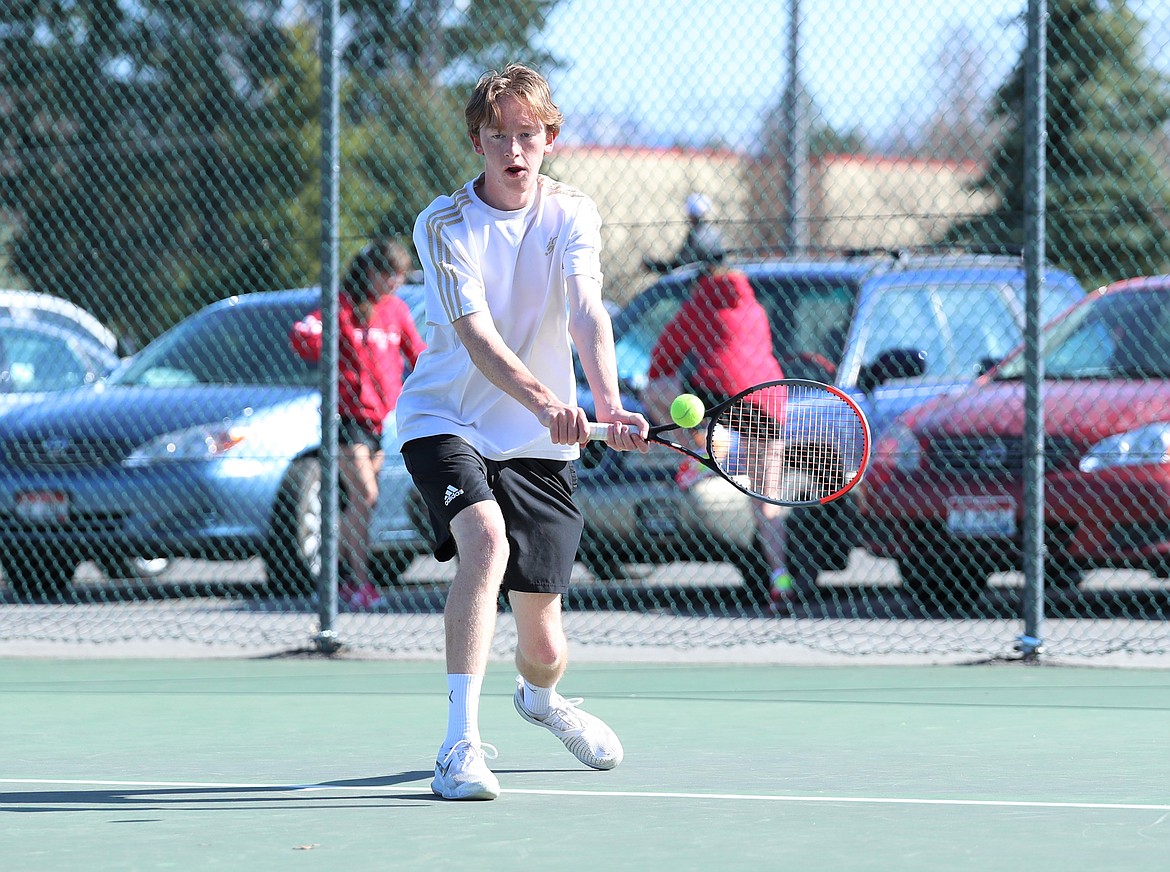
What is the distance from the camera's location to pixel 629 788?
5258 millimetres

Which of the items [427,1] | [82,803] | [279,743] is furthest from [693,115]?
[82,803]

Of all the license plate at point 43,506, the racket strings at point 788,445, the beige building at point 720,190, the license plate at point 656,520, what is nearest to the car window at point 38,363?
the license plate at point 43,506

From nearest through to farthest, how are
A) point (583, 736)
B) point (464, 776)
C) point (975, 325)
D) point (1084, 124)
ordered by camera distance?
1. point (464, 776)
2. point (583, 736)
3. point (975, 325)
4. point (1084, 124)

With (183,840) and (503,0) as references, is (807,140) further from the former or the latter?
(183,840)

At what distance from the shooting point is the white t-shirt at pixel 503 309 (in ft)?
17.4

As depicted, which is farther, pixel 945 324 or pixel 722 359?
pixel 945 324

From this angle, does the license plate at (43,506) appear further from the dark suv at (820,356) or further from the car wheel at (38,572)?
the dark suv at (820,356)

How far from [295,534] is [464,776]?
5318mm

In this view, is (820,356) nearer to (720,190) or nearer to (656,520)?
(656,520)

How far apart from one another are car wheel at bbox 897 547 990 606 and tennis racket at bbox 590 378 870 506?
3692 millimetres

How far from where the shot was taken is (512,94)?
5234 mm

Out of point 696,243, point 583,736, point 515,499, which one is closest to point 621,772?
point 583,736

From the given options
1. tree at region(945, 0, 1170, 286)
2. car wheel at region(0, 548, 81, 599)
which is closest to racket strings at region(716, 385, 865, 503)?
tree at region(945, 0, 1170, 286)

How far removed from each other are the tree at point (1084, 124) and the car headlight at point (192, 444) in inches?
146
